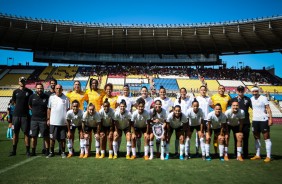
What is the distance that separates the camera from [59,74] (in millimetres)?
42000

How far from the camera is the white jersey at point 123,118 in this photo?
7574mm

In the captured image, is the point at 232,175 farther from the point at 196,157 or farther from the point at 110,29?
the point at 110,29

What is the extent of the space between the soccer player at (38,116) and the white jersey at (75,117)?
0.74m

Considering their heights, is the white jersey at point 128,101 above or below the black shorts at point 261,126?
above

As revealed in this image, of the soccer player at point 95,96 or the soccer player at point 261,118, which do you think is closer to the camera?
the soccer player at point 261,118

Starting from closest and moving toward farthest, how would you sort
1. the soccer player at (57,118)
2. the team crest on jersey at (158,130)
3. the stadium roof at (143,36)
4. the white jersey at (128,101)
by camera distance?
the team crest on jersey at (158,130)
the soccer player at (57,118)
the white jersey at (128,101)
the stadium roof at (143,36)

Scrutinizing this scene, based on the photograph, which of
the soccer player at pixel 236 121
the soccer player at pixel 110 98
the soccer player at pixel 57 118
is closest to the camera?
the soccer player at pixel 236 121

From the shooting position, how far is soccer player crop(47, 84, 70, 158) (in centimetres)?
749

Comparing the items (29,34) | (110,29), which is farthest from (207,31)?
(29,34)

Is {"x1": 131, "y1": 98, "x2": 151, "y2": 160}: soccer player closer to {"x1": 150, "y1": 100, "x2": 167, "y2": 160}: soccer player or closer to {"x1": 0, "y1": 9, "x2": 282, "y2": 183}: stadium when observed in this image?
{"x1": 150, "y1": 100, "x2": 167, "y2": 160}: soccer player

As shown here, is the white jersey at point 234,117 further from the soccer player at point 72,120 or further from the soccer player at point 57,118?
the soccer player at point 57,118

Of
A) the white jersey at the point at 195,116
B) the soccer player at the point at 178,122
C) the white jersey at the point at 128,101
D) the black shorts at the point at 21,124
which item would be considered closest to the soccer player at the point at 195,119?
the white jersey at the point at 195,116

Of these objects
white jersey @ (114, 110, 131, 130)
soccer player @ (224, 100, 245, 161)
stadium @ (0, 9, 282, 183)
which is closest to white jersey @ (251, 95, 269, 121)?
soccer player @ (224, 100, 245, 161)

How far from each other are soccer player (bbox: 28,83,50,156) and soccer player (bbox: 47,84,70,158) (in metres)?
0.16
